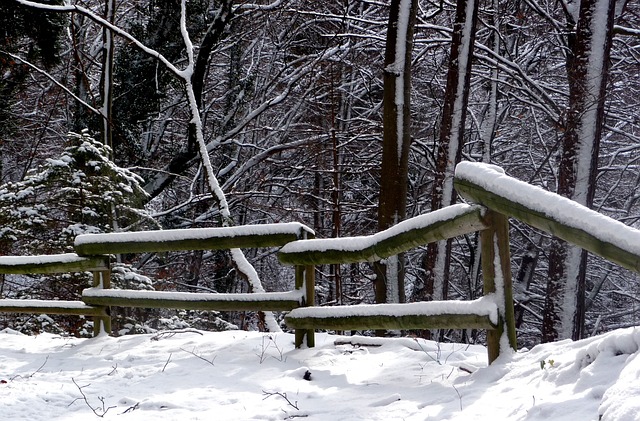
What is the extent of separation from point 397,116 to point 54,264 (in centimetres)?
504

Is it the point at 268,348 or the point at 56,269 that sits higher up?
the point at 56,269

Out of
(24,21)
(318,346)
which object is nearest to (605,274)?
(318,346)

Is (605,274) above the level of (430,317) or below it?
below

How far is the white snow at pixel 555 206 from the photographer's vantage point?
3.14 meters

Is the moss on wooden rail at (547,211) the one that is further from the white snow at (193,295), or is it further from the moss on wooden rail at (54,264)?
the moss on wooden rail at (54,264)

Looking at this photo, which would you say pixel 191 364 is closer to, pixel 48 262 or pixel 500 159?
pixel 48 262

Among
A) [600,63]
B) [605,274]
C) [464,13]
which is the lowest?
[605,274]

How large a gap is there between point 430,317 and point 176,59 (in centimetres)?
1371

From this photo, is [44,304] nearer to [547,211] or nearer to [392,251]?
[392,251]

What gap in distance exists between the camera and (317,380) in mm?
5078

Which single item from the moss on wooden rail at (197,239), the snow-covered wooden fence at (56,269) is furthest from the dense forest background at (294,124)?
the moss on wooden rail at (197,239)

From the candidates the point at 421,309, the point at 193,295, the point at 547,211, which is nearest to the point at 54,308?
the point at 193,295

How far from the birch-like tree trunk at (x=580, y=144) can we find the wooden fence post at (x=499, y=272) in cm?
450

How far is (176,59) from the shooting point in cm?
1692
